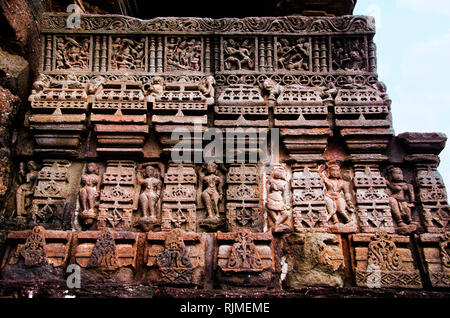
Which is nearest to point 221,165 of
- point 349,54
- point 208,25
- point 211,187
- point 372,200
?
point 211,187

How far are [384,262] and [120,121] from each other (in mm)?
3004

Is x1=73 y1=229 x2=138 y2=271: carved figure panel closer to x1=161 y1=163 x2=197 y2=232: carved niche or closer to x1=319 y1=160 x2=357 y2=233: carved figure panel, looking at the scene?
x1=161 y1=163 x2=197 y2=232: carved niche

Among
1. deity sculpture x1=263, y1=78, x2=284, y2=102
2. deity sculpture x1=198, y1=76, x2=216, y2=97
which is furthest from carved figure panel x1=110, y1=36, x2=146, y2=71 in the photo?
deity sculpture x1=263, y1=78, x2=284, y2=102

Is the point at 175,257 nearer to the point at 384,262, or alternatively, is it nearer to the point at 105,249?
the point at 105,249

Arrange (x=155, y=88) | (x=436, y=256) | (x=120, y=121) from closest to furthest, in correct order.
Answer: (x=436, y=256)
(x=120, y=121)
(x=155, y=88)

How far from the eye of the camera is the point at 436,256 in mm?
4492

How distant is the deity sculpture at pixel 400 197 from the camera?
4715mm

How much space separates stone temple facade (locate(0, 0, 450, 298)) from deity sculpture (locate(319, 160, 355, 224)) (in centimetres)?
1

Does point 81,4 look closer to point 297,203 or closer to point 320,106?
point 320,106

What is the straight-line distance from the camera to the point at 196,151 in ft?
16.1

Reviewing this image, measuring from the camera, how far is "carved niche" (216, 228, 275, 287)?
168 inches

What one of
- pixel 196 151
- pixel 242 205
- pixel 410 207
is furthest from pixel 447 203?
pixel 196 151

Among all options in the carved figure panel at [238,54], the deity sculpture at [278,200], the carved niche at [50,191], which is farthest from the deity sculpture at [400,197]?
the carved niche at [50,191]

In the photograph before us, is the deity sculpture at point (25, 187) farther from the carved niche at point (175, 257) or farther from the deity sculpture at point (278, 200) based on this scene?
the deity sculpture at point (278, 200)
